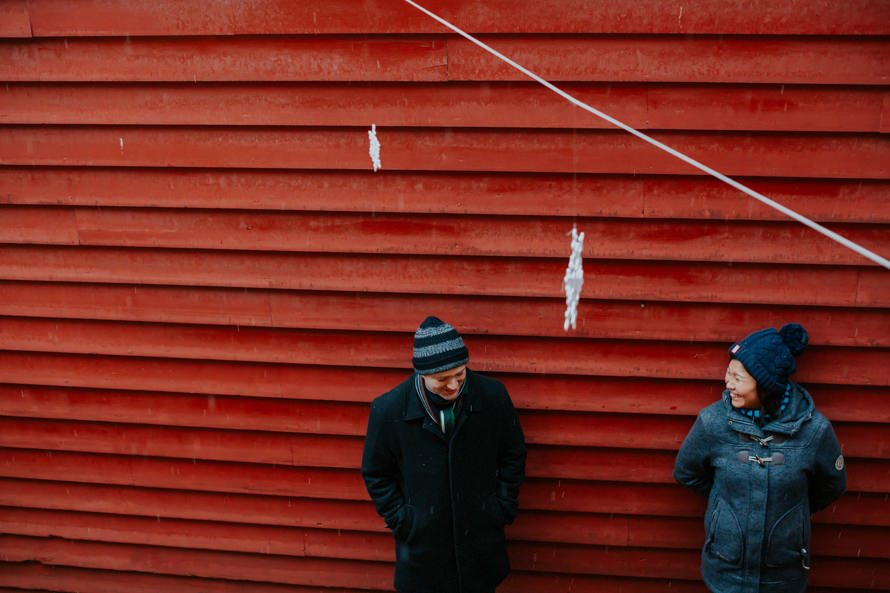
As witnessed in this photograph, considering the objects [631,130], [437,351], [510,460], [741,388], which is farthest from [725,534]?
[631,130]

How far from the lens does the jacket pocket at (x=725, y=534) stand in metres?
2.43

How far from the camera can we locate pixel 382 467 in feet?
8.30

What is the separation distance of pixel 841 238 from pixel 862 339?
0.49 metres

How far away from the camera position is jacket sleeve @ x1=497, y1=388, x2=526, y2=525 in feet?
8.38

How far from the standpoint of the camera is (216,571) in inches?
129

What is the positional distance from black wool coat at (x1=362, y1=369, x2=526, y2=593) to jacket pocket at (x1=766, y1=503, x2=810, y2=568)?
3.37 ft

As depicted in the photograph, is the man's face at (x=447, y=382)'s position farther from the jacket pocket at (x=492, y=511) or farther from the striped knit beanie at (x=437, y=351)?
the jacket pocket at (x=492, y=511)

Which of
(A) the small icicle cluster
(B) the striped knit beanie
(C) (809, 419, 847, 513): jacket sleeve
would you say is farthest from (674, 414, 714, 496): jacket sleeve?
(B) the striped knit beanie

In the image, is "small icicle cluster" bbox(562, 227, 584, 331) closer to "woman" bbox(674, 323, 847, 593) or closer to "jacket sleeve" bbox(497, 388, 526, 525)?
"jacket sleeve" bbox(497, 388, 526, 525)

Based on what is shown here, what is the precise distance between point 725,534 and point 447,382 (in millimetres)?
1302

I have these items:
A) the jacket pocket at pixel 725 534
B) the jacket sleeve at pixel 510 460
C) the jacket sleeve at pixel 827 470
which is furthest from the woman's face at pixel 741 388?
the jacket sleeve at pixel 510 460

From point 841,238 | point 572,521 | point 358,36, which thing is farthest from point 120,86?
point 841,238

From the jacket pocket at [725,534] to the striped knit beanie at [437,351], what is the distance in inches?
48.8

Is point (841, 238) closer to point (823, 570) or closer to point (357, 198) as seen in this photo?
point (823, 570)
